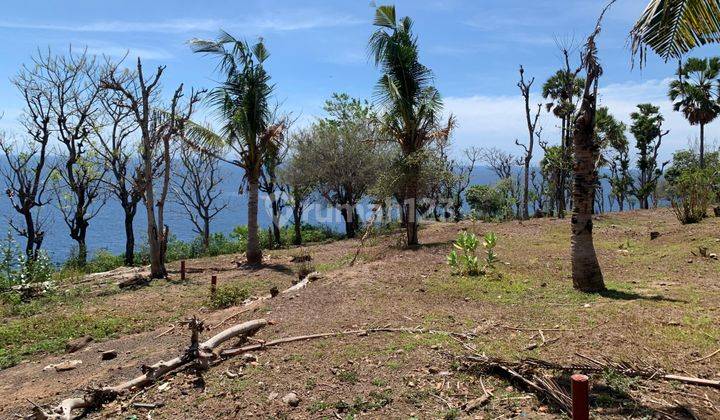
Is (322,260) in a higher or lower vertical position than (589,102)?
lower

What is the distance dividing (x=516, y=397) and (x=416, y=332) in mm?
1983

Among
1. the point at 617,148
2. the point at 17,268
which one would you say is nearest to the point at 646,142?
the point at 617,148

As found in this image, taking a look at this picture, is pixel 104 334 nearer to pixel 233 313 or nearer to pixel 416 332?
pixel 233 313

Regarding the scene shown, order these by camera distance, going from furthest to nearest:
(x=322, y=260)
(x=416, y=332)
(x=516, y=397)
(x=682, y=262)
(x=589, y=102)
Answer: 1. (x=322, y=260)
2. (x=682, y=262)
3. (x=589, y=102)
4. (x=416, y=332)
5. (x=516, y=397)

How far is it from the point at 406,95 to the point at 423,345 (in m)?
9.98

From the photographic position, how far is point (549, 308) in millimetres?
7105

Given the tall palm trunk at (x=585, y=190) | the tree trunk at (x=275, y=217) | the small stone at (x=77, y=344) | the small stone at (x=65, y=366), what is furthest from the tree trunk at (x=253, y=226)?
the tall palm trunk at (x=585, y=190)

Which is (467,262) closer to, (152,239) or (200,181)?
(152,239)

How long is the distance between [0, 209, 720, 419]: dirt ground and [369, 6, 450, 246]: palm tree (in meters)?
4.17

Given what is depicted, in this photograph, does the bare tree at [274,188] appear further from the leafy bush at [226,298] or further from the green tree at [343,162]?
the leafy bush at [226,298]

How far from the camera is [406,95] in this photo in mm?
14375

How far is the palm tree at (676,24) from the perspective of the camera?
16.3 feet

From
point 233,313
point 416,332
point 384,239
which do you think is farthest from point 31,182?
point 416,332

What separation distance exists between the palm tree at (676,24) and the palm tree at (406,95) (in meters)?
8.85
